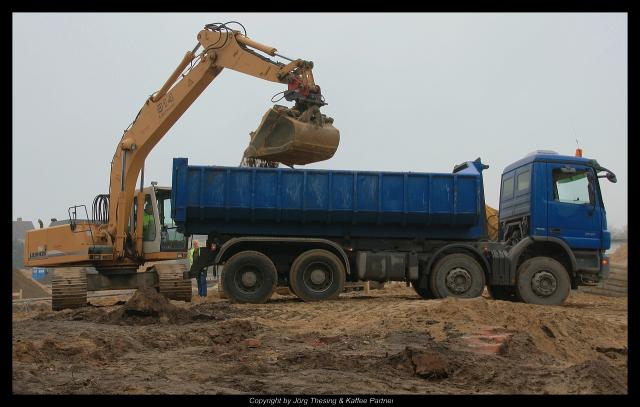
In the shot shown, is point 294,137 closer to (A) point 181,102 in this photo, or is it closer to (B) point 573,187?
(A) point 181,102

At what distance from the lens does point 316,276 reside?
1348 cm

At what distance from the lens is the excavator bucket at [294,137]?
12.9 m

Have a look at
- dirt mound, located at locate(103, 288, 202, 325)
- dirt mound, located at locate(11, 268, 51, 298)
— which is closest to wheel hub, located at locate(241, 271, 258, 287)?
dirt mound, located at locate(103, 288, 202, 325)

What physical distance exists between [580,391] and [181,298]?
9709mm

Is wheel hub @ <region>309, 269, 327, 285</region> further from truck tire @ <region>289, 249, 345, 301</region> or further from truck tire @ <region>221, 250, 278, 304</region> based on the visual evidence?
→ truck tire @ <region>221, 250, 278, 304</region>

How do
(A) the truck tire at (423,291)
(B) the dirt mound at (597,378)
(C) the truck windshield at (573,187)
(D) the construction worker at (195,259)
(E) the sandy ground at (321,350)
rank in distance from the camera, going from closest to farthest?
(B) the dirt mound at (597,378) → (E) the sandy ground at (321,350) → (D) the construction worker at (195,259) → (C) the truck windshield at (573,187) → (A) the truck tire at (423,291)

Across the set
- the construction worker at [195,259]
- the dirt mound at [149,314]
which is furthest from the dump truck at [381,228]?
the dirt mound at [149,314]

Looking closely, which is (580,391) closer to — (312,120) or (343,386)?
(343,386)

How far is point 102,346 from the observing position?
7902 mm

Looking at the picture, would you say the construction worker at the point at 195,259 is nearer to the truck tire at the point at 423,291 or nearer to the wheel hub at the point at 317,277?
the wheel hub at the point at 317,277

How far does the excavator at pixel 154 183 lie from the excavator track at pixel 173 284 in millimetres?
21

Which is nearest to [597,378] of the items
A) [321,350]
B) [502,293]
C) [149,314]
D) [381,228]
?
[321,350]

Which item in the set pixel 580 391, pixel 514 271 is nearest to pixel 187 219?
pixel 514 271

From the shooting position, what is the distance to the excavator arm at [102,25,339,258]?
13633 mm
